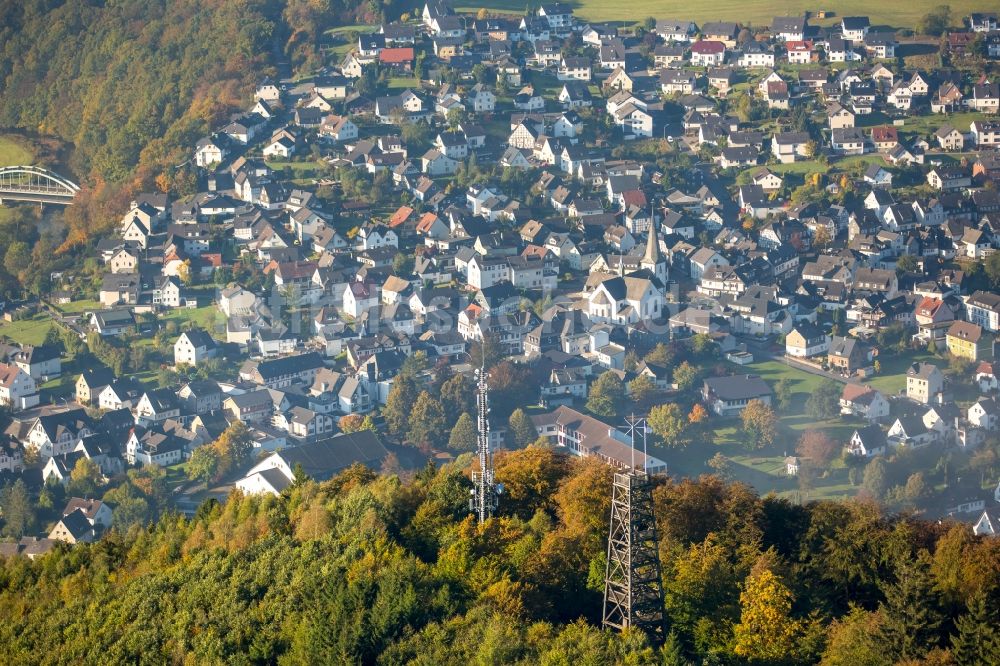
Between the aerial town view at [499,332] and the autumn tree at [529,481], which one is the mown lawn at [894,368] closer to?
the aerial town view at [499,332]

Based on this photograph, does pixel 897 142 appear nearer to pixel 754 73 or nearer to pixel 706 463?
pixel 754 73

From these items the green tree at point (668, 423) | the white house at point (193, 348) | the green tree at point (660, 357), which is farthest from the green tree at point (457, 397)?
the white house at point (193, 348)

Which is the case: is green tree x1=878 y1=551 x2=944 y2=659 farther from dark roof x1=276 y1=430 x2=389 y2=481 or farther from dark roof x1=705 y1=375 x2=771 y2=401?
dark roof x1=705 y1=375 x2=771 y2=401

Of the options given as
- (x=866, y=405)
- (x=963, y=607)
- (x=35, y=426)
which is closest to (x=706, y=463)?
(x=866, y=405)

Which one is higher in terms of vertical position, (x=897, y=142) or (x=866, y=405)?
(x=897, y=142)

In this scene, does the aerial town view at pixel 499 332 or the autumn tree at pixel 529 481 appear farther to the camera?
the autumn tree at pixel 529 481
